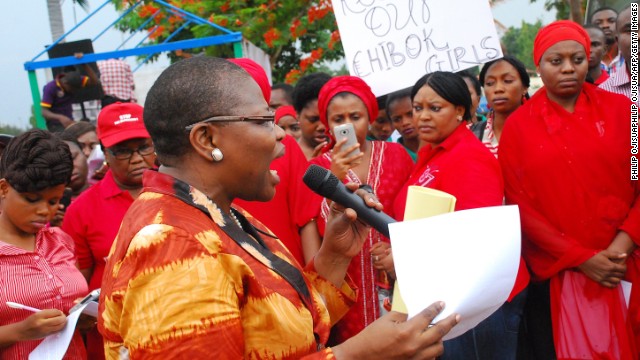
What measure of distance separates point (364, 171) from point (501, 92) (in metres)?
1.20

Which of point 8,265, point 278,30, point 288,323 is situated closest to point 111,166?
point 8,265

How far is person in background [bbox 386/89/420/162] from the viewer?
4996 millimetres

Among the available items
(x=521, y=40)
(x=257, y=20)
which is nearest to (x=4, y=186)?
(x=257, y=20)

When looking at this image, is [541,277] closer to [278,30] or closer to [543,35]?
[543,35]

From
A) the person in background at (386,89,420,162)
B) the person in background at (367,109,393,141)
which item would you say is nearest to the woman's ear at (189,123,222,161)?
the person in background at (386,89,420,162)

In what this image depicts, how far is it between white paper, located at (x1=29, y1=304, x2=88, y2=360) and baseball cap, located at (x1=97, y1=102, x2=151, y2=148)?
1039 mm

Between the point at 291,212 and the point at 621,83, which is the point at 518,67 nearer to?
the point at 621,83

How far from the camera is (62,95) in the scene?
8023 millimetres

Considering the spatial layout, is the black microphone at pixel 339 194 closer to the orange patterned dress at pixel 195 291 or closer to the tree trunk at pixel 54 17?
the orange patterned dress at pixel 195 291

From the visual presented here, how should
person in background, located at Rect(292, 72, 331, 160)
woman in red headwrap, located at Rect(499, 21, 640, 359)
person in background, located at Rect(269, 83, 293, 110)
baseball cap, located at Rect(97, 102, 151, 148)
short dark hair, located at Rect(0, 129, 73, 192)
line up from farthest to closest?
person in background, located at Rect(269, 83, 293, 110) → person in background, located at Rect(292, 72, 331, 160) → baseball cap, located at Rect(97, 102, 151, 148) → woman in red headwrap, located at Rect(499, 21, 640, 359) → short dark hair, located at Rect(0, 129, 73, 192)

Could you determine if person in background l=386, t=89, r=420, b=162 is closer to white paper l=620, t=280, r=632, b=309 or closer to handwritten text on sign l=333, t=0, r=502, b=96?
handwritten text on sign l=333, t=0, r=502, b=96

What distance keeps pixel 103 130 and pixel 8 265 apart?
0.92m

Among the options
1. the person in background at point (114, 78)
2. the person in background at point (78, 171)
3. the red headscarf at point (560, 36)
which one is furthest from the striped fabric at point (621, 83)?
the person in background at point (114, 78)

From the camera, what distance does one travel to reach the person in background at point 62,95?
7.74 metres
